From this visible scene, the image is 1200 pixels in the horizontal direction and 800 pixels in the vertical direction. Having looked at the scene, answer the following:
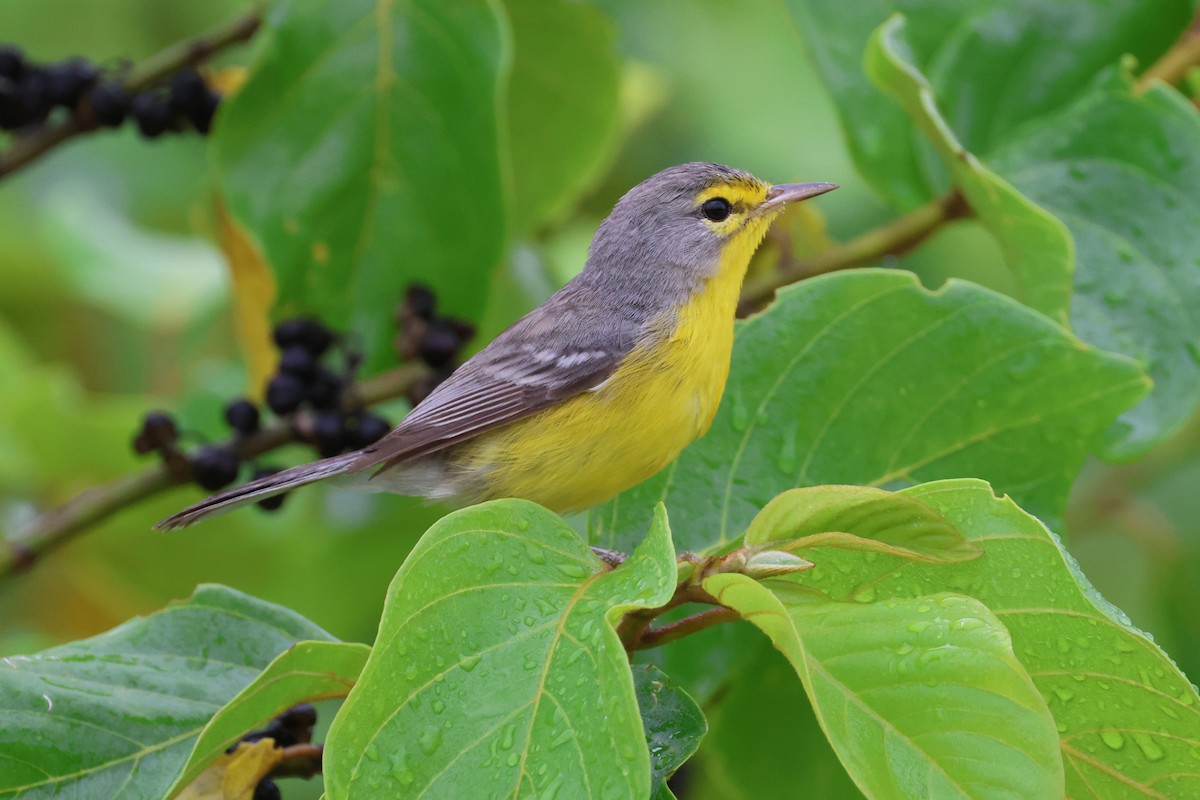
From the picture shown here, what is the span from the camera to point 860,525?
1871mm

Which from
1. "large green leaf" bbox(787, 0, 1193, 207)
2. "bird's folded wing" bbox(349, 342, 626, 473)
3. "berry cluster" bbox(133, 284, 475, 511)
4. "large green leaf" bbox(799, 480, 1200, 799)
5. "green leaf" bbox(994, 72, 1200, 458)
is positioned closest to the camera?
"large green leaf" bbox(799, 480, 1200, 799)

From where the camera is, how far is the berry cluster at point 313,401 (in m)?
3.10

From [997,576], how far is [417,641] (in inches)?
34.8

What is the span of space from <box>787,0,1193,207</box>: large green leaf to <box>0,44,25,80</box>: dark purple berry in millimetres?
2136

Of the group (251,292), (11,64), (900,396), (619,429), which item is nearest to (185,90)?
(11,64)

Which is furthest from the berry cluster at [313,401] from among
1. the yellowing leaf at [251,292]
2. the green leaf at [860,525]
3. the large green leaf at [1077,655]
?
the large green leaf at [1077,655]

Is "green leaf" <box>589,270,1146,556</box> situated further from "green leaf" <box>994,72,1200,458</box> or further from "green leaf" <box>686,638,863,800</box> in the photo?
"green leaf" <box>686,638,863,800</box>

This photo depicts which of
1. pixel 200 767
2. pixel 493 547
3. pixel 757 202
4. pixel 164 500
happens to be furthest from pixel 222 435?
pixel 493 547

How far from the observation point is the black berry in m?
3.14

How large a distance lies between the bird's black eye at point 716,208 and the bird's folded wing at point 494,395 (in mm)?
609

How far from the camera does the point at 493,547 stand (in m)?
1.91

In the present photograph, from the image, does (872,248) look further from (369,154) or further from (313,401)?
(313,401)

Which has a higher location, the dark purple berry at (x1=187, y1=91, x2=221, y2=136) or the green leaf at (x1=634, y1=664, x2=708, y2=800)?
the dark purple berry at (x1=187, y1=91, x2=221, y2=136)

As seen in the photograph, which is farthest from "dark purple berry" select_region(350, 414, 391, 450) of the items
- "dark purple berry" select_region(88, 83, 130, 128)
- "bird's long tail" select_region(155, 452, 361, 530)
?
"dark purple berry" select_region(88, 83, 130, 128)
